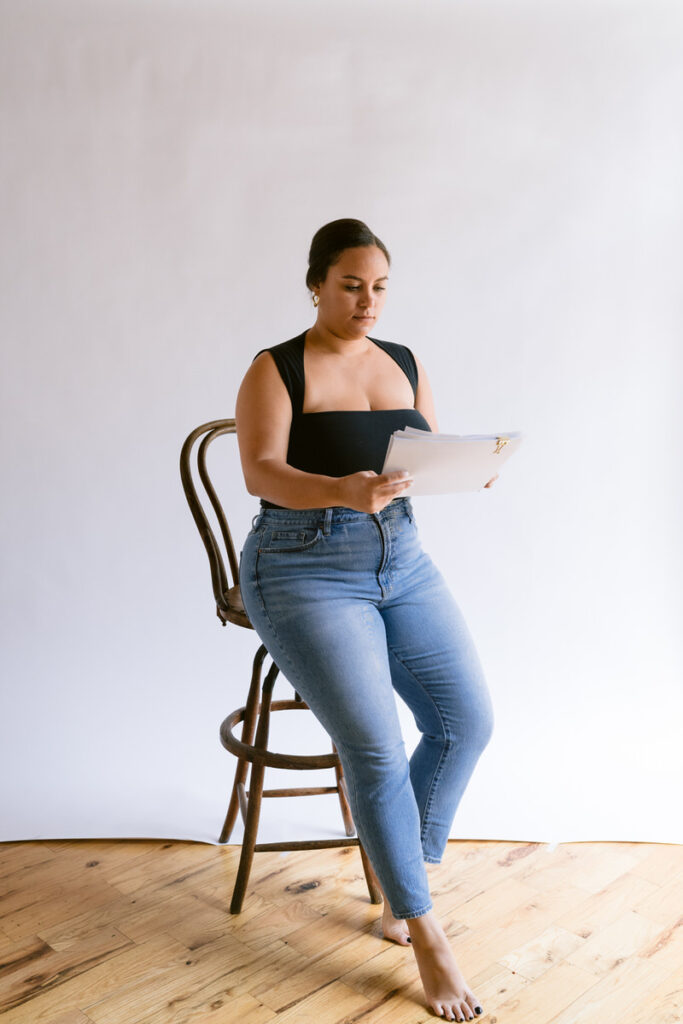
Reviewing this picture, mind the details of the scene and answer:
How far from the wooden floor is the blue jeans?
0.22m

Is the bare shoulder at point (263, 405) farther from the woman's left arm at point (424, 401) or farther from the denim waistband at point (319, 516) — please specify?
the woman's left arm at point (424, 401)

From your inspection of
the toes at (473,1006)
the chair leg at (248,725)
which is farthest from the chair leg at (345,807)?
the toes at (473,1006)

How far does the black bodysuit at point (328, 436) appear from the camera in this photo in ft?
5.26

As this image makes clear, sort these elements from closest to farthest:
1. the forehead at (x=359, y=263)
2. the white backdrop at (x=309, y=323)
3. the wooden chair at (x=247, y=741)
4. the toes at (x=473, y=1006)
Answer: the toes at (x=473, y=1006), the forehead at (x=359, y=263), the wooden chair at (x=247, y=741), the white backdrop at (x=309, y=323)

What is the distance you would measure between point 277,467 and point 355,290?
14.7 inches

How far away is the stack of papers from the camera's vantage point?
54.5 inches

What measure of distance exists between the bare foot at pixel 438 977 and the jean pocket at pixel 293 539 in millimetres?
680

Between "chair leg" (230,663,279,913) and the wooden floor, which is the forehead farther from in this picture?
the wooden floor

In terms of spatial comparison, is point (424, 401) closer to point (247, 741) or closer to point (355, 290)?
point (355, 290)

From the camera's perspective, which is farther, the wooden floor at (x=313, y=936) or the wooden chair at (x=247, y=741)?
the wooden chair at (x=247, y=741)

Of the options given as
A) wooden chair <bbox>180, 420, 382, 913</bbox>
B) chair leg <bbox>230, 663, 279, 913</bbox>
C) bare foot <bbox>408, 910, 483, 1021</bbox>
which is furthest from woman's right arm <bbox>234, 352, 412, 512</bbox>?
bare foot <bbox>408, 910, 483, 1021</bbox>

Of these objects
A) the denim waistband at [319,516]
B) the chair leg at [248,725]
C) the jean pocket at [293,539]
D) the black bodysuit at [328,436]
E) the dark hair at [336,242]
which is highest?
the dark hair at [336,242]

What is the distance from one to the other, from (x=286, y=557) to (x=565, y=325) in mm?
1213

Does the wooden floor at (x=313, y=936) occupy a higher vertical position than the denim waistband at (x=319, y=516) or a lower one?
lower
